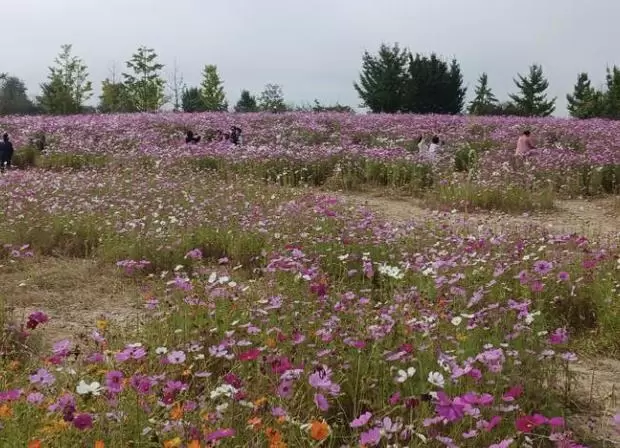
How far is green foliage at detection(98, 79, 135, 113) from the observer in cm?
5044

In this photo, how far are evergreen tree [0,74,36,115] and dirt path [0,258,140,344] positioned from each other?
57.1 m

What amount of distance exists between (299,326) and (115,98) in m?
55.3

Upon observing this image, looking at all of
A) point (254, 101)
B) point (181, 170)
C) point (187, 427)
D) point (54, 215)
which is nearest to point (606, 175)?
point (181, 170)

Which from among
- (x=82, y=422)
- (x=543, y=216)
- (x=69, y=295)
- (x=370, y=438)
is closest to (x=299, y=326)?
(x=370, y=438)

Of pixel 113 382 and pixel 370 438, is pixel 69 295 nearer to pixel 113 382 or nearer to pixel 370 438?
pixel 113 382

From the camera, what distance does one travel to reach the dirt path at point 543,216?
→ 9.05 m

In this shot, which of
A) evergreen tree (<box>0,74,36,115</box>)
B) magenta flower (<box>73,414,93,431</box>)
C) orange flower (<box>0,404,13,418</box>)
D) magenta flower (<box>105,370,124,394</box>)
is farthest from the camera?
evergreen tree (<box>0,74,36,115</box>)

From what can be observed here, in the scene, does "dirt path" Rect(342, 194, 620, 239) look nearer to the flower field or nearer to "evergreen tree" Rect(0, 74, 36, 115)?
the flower field

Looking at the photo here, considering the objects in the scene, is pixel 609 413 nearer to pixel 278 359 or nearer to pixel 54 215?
pixel 278 359

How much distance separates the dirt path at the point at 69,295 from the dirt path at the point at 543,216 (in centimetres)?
440

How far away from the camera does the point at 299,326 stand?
3.54 m

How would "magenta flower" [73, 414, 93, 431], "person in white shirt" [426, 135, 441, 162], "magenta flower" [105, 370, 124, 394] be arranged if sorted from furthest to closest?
"person in white shirt" [426, 135, 441, 162], "magenta flower" [105, 370, 124, 394], "magenta flower" [73, 414, 93, 431]

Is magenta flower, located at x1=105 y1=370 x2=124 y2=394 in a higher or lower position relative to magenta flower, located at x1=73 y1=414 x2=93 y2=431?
lower

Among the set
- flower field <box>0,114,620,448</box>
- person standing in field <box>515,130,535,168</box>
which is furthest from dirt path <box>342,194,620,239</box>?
person standing in field <box>515,130,535,168</box>
